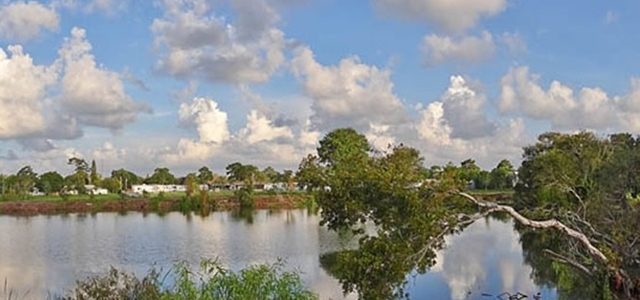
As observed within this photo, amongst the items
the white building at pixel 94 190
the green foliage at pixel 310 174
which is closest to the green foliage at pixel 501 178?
the white building at pixel 94 190

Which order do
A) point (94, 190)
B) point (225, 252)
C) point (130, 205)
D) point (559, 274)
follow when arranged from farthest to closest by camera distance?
point (94, 190), point (130, 205), point (225, 252), point (559, 274)

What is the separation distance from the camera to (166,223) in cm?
6391

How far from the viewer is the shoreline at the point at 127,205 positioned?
85062 mm

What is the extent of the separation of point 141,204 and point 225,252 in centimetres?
5293

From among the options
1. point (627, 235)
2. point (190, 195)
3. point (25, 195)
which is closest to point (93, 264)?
point (627, 235)

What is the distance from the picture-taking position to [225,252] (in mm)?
38844

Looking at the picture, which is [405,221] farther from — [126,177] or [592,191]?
[126,177]

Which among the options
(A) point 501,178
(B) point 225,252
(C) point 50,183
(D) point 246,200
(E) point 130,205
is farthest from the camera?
(C) point 50,183

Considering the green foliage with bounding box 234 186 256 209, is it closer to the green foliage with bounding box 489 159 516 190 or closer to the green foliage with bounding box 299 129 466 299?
the green foliage with bounding box 489 159 516 190

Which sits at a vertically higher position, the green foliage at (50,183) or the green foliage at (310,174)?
the green foliage at (50,183)

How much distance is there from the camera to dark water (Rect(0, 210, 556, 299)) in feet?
90.3

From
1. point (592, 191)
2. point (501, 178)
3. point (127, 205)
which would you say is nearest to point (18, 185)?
point (127, 205)

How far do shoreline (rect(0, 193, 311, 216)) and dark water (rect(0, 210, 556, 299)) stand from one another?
68.7 ft

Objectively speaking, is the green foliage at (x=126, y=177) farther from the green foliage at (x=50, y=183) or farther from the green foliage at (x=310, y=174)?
the green foliage at (x=310, y=174)
